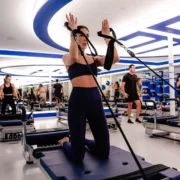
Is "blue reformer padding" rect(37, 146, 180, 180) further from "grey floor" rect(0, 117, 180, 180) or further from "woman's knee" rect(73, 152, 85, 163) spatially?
"grey floor" rect(0, 117, 180, 180)

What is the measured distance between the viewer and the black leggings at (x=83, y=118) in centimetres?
197

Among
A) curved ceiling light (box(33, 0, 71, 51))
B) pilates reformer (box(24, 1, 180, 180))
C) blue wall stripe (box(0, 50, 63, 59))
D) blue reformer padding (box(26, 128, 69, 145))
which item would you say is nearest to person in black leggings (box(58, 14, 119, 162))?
pilates reformer (box(24, 1, 180, 180))

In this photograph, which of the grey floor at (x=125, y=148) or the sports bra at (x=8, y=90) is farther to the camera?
the sports bra at (x=8, y=90)

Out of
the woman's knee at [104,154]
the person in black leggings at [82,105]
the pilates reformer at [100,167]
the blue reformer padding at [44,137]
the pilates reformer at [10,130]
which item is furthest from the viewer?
the pilates reformer at [10,130]

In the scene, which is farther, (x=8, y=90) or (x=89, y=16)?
(x=8, y=90)

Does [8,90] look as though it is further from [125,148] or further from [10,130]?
[125,148]

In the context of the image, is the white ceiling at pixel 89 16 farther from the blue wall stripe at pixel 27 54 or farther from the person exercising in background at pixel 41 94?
the person exercising in background at pixel 41 94

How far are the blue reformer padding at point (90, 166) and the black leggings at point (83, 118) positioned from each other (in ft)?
0.44

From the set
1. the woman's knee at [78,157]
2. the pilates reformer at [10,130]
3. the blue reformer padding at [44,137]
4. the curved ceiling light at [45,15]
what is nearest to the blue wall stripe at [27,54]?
the curved ceiling light at [45,15]

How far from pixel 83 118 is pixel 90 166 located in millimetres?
449

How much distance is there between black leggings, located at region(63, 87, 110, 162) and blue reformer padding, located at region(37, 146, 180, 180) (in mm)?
134

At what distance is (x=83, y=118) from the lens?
1.99m

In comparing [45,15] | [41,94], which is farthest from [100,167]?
[41,94]

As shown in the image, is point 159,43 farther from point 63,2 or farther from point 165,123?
point 63,2
